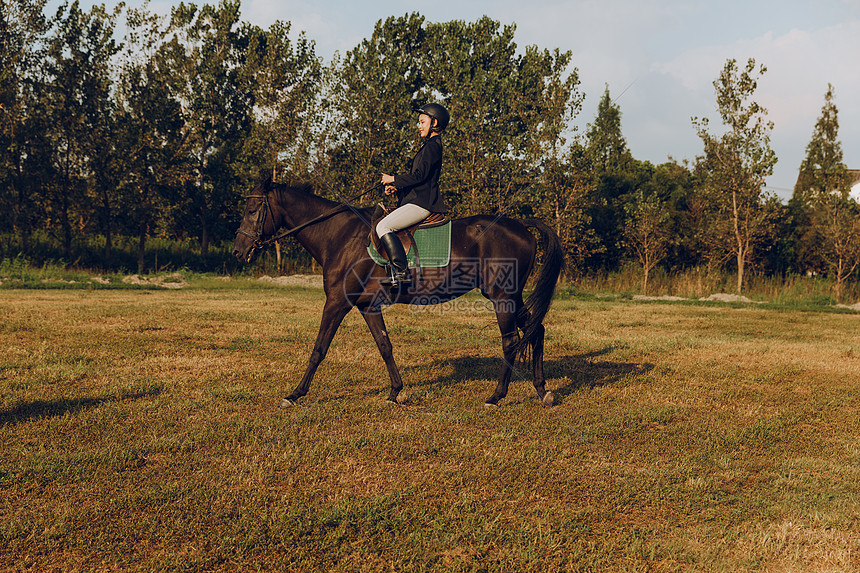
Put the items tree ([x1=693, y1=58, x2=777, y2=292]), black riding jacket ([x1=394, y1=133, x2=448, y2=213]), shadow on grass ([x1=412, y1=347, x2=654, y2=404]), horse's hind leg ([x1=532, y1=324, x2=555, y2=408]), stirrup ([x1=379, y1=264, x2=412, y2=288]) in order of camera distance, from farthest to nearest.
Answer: tree ([x1=693, y1=58, x2=777, y2=292]) → shadow on grass ([x1=412, y1=347, x2=654, y2=404]) → horse's hind leg ([x1=532, y1=324, x2=555, y2=408]) → stirrup ([x1=379, y1=264, x2=412, y2=288]) → black riding jacket ([x1=394, y1=133, x2=448, y2=213])

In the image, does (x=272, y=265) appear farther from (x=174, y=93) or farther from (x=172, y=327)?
(x=172, y=327)

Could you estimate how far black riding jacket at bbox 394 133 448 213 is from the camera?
7.18 m

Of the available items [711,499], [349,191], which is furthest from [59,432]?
[349,191]

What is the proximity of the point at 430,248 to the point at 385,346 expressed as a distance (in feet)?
4.50

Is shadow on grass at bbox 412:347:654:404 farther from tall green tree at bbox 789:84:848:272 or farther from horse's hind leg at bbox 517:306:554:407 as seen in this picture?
tall green tree at bbox 789:84:848:272

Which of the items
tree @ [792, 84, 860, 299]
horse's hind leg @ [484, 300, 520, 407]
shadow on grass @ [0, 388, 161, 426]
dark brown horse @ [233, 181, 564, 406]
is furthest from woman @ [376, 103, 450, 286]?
tree @ [792, 84, 860, 299]

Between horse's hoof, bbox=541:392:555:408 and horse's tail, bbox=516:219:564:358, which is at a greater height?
horse's tail, bbox=516:219:564:358

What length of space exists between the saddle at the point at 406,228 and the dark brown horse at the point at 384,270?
0.19 m

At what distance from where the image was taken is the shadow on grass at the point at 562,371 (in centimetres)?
867

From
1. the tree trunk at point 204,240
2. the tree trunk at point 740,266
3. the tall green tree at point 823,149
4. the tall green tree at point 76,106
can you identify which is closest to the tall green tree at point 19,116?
the tall green tree at point 76,106

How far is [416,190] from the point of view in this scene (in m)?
7.37

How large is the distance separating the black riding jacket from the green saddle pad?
0.27 metres

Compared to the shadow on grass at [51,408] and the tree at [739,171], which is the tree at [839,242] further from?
the shadow on grass at [51,408]

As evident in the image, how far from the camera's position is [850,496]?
493 centimetres
